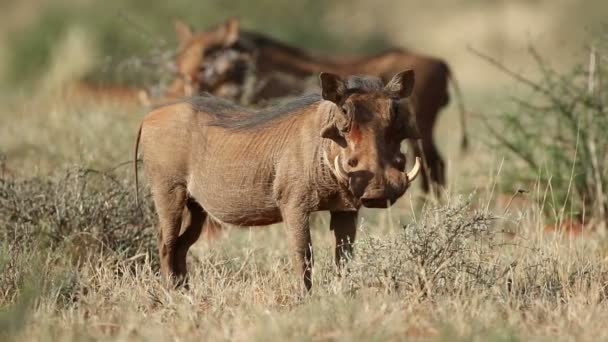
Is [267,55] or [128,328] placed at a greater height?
[267,55]

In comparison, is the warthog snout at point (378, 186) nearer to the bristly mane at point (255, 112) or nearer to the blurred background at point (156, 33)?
the bristly mane at point (255, 112)

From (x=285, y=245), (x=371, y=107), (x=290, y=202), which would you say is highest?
(x=371, y=107)

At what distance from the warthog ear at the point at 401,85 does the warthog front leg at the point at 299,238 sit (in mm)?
670

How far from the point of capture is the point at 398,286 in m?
5.00

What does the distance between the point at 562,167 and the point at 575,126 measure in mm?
311

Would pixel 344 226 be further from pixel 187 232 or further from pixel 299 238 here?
pixel 187 232

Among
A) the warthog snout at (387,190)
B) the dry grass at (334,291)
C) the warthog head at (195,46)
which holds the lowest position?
the dry grass at (334,291)

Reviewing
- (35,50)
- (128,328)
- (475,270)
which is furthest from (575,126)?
(35,50)

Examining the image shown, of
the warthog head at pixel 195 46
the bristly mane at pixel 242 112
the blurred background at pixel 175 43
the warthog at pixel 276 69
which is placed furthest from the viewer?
the warthog head at pixel 195 46

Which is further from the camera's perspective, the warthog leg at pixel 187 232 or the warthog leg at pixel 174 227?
the warthog leg at pixel 187 232

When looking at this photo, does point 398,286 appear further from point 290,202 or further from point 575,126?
point 575,126

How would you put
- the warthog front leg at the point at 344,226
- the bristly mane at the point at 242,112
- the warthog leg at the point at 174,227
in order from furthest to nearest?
the warthog leg at the point at 174,227, the bristly mane at the point at 242,112, the warthog front leg at the point at 344,226

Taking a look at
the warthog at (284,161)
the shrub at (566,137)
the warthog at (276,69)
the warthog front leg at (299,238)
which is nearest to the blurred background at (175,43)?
the shrub at (566,137)

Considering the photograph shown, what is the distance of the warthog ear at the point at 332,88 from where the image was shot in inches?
186
